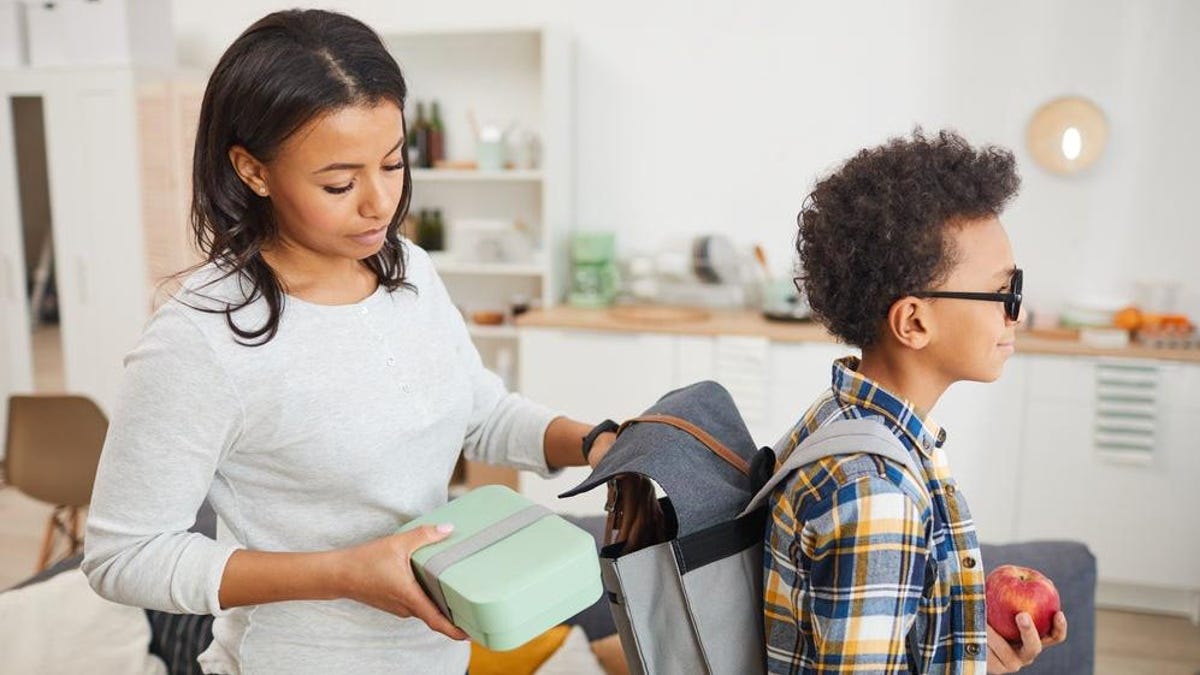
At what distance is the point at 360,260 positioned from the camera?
1107 mm

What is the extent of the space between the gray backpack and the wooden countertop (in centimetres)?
218

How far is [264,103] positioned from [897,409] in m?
0.78

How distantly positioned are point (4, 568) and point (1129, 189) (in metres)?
4.26

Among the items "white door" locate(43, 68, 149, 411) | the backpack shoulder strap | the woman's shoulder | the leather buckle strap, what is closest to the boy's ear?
the backpack shoulder strap

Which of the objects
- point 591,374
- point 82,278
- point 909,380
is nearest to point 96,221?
point 82,278

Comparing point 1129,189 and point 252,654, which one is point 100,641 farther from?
point 1129,189

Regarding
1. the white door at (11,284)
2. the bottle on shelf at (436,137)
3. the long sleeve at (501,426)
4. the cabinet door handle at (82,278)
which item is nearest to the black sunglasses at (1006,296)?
the long sleeve at (501,426)

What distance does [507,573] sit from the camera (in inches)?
36.3

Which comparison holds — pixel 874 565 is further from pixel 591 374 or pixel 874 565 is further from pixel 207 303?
pixel 591 374

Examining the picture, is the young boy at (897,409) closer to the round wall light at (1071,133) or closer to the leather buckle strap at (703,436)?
the leather buckle strap at (703,436)

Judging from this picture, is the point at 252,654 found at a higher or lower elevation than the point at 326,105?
lower

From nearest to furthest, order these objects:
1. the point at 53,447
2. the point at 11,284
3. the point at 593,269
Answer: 1. the point at 53,447
2. the point at 593,269
3. the point at 11,284

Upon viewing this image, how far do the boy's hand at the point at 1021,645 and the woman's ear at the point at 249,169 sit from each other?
3.35 ft

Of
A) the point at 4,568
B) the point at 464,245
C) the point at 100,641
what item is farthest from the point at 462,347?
the point at 4,568
